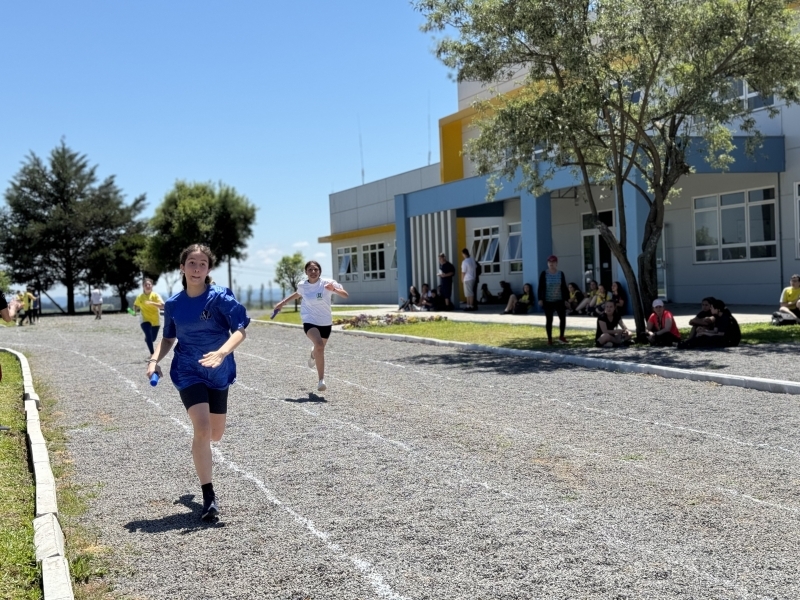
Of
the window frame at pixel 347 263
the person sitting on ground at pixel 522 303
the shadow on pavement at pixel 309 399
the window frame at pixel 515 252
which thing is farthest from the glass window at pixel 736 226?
the window frame at pixel 347 263

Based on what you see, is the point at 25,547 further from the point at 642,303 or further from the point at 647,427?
the point at 642,303

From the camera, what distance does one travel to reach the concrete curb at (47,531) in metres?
4.55

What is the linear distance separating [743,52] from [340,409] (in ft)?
37.3

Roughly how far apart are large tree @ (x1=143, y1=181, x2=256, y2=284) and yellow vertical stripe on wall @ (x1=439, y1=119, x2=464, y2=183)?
21.0 metres

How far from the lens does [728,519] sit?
18.2ft

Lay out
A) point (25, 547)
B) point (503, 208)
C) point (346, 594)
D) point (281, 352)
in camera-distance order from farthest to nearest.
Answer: point (503, 208)
point (281, 352)
point (25, 547)
point (346, 594)

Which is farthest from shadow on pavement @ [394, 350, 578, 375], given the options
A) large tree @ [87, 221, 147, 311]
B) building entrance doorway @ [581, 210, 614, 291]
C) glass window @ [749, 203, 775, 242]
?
large tree @ [87, 221, 147, 311]

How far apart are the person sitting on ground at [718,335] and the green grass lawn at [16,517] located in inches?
417

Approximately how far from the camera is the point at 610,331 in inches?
666

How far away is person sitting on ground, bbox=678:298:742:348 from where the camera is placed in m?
15.6

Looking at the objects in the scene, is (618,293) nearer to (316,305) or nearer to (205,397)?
(316,305)

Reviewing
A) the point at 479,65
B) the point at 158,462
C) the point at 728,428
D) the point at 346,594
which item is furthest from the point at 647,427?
the point at 479,65

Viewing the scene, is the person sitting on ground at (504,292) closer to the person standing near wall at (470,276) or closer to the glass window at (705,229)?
the person standing near wall at (470,276)

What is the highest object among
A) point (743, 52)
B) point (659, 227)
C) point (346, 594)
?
point (743, 52)
